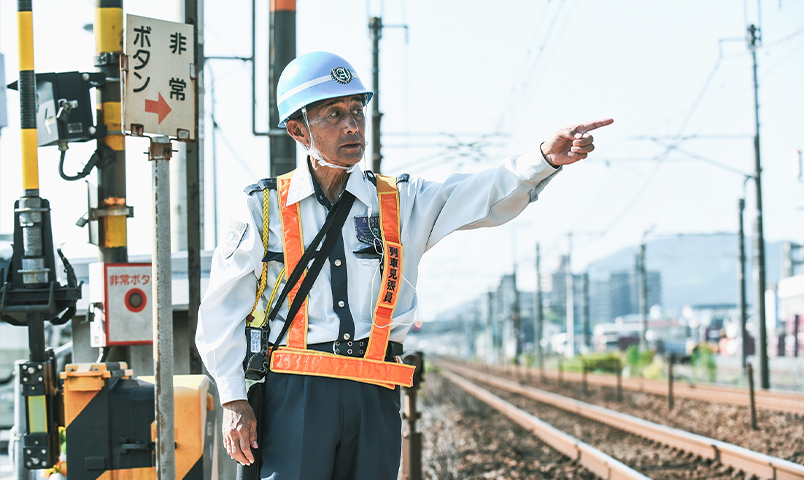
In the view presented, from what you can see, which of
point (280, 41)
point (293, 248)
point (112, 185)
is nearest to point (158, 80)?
point (293, 248)

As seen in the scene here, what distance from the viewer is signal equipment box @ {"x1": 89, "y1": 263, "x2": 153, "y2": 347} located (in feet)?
18.4

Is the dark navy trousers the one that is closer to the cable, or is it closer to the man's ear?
the man's ear

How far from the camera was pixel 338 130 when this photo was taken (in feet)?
Result: 10.6

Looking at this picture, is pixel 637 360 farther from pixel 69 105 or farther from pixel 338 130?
pixel 338 130

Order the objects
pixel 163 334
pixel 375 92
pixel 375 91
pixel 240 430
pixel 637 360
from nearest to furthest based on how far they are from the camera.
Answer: pixel 240 430 < pixel 163 334 < pixel 375 92 < pixel 375 91 < pixel 637 360

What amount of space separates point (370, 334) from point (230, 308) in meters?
0.48

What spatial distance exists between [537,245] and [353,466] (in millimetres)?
48841

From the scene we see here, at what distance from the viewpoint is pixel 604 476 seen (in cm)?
1027

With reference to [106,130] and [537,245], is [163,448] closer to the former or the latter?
[106,130]

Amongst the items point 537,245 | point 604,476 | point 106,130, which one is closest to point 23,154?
point 106,130

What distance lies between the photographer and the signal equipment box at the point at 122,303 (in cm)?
560

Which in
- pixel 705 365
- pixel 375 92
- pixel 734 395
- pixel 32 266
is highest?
pixel 375 92

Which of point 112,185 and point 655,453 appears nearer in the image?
point 112,185

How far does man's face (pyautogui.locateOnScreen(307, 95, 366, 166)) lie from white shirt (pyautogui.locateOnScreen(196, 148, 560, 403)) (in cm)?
9
